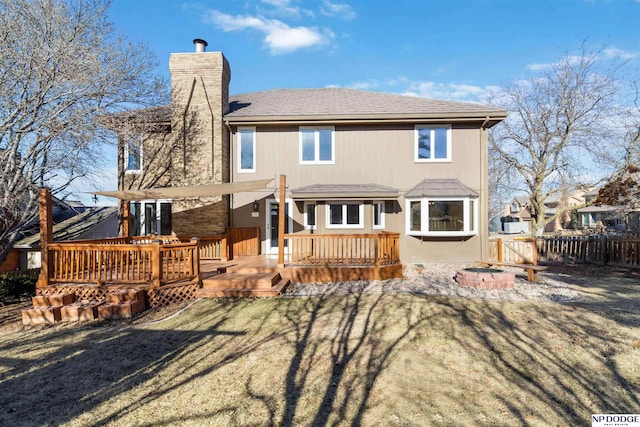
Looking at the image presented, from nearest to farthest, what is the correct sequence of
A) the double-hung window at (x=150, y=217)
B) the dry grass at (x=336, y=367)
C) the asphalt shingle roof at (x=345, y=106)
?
the dry grass at (x=336, y=367)
the asphalt shingle roof at (x=345, y=106)
the double-hung window at (x=150, y=217)

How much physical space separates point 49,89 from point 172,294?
581 centimetres

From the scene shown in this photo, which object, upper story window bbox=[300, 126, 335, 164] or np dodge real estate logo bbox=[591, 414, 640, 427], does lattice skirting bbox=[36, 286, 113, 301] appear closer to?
upper story window bbox=[300, 126, 335, 164]

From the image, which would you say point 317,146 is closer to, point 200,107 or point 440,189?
point 200,107

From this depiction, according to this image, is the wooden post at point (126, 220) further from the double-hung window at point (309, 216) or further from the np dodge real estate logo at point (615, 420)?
the np dodge real estate logo at point (615, 420)

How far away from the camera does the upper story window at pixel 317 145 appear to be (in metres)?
12.4

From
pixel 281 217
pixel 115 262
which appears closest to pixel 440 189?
pixel 281 217

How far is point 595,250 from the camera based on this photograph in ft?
42.2

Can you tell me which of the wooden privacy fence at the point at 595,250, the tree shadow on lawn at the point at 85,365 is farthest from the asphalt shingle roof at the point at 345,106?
the tree shadow on lawn at the point at 85,365

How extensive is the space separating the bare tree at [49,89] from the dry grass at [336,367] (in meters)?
3.97

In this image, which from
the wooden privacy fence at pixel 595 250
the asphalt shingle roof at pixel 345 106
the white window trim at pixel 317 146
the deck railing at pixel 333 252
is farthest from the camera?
the white window trim at pixel 317 146

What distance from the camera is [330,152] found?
1245 centimetres

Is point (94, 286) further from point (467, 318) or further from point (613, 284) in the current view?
point (613, 284)

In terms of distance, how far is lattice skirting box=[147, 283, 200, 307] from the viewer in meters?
7.27

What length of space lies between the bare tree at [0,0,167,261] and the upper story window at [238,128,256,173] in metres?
4.24
